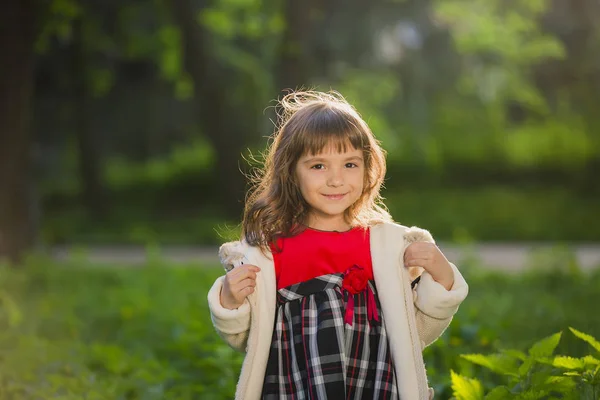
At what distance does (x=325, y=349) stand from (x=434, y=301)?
0.42m

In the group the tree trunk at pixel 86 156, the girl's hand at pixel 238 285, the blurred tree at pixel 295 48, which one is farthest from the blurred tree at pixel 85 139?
the girl's hand at pixel 238 285

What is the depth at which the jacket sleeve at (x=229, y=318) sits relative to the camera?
3275mm

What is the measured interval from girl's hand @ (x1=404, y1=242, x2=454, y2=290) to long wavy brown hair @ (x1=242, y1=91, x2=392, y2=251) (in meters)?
0.23

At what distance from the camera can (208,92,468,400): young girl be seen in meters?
3.22

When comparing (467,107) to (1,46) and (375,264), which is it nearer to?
(1,46)

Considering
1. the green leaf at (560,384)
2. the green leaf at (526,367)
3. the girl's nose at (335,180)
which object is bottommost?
the green leaf at (560,384)

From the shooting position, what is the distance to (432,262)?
128 inches

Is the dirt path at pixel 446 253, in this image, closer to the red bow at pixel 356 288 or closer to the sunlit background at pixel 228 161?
the sunlit background at pixel 228 161

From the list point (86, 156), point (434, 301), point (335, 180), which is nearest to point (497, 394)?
point (434, 301)

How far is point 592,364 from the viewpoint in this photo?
344cm

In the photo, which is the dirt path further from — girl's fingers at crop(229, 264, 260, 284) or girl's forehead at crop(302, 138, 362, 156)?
girl's fingers at crop(229, 264, 260, 284)

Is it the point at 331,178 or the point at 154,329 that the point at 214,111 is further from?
the point at 331,178

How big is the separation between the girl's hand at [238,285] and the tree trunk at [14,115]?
28.6ft

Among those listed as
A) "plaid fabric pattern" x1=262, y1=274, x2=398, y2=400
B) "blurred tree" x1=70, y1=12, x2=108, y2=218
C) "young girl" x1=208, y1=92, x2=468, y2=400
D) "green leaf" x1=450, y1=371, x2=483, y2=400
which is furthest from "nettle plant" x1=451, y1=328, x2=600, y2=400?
"blurred tree" x1=70, y1=12, x2=108, y2=218
